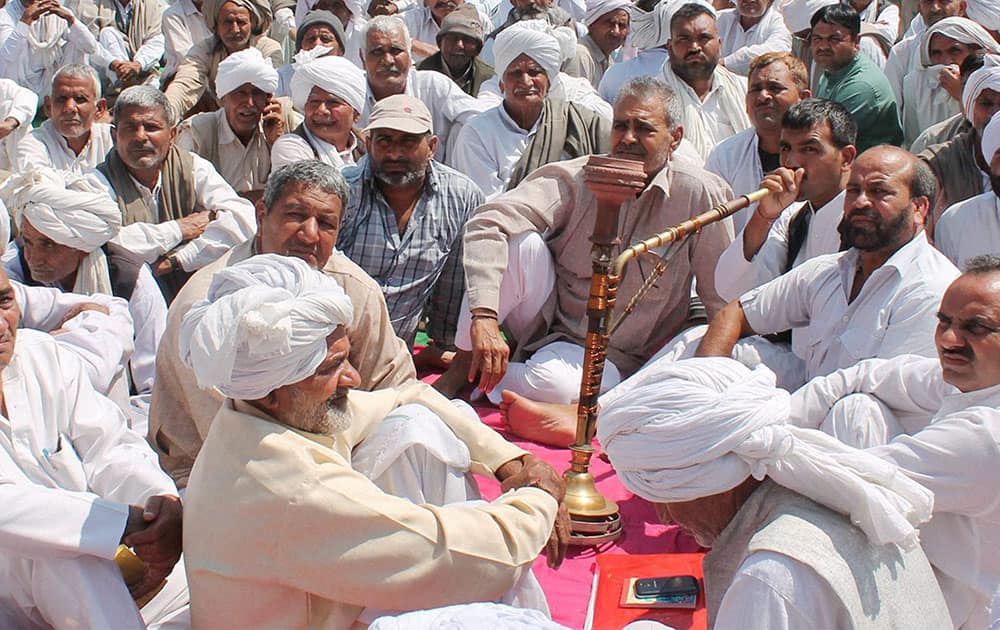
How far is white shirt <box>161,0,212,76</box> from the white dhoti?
22.2 feet

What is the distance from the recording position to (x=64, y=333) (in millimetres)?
3752

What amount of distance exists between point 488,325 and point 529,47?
2.37 meters

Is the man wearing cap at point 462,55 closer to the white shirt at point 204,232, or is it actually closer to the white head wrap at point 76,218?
the white shirt at point 204,232

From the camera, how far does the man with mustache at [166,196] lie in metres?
5.12

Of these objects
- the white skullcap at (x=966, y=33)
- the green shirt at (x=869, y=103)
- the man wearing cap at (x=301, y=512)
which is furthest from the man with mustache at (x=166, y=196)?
the white skullcap at (x=966, y=33)

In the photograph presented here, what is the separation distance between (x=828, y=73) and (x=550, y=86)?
157cm

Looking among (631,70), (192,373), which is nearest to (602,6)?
(631,70)

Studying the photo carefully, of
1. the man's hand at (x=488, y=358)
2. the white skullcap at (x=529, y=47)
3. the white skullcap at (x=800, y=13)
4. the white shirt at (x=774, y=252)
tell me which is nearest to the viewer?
the man's hand at (x=488, y=358)

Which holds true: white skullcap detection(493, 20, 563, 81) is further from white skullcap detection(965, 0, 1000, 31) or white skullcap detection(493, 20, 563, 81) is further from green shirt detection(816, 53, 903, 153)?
white skullcap detection(965, 0, 1000, 31)

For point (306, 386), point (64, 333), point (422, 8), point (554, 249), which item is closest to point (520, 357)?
point (554, 249)

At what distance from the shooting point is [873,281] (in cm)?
384

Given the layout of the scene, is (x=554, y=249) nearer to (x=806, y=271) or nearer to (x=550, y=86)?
(x=806, y=271)

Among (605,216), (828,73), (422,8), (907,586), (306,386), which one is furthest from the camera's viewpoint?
(422,8)

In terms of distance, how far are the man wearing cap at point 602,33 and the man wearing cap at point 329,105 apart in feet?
8.06
